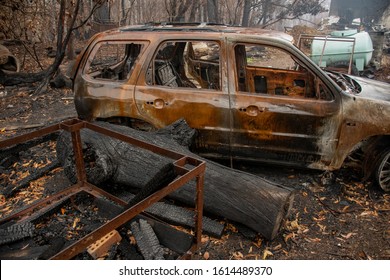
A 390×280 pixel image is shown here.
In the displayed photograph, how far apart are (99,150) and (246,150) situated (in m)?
1.86

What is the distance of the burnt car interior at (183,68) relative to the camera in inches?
179

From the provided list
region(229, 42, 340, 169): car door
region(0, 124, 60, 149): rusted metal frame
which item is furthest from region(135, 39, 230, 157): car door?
region(0, 124, 60, 149): rusted metal frame

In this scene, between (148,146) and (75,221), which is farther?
(75,221)

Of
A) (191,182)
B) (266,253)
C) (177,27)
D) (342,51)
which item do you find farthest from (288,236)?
(342,51)

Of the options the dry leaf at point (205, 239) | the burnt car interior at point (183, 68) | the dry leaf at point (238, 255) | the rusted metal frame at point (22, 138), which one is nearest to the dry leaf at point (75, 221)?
the rusted metal frame at point (22, 138)

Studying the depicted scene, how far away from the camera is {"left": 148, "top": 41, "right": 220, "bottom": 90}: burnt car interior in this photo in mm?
4545

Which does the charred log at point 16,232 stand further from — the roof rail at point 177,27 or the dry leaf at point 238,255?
the roof rail at point 177,27

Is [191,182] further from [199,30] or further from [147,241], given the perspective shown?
[199,30]

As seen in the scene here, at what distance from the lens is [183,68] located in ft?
16.2

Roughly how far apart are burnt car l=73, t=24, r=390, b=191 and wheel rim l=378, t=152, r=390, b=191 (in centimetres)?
1

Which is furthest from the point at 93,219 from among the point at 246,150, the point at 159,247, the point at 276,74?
the point at 276,74

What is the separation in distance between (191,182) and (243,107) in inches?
45.4

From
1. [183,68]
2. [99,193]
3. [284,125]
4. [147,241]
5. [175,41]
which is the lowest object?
[147,241]

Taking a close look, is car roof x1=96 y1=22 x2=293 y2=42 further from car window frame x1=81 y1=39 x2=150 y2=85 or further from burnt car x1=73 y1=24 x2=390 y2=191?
car window frame x1=81 y1=39 x2=150 y2=85
